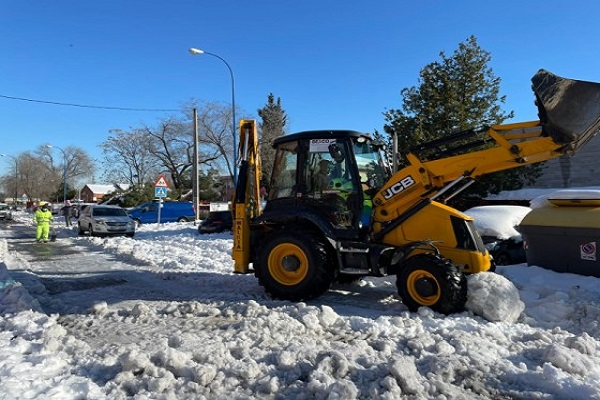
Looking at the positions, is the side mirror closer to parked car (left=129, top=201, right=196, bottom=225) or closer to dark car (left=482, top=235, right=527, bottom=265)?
dark car (left=482, top=235, right=527, bottom=265)

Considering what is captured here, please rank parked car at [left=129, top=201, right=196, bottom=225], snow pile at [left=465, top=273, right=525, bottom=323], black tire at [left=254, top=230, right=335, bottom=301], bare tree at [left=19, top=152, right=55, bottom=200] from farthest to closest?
1. bare tree at [left=19, top=152, right=55, bottom=200]
2. parked car at [left=129, top=201, right=196, bottom=225]
3. black tire at [left=254, top=230, right=335, bottom=301]
4. snow pile at [left=465, top=273, right=525, bottom=323]

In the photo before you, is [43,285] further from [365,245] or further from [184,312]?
[365,245]

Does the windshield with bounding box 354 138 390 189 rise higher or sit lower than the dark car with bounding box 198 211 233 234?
higher

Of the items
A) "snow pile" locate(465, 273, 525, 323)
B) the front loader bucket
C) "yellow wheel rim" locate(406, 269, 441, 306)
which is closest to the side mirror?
"yellow wheel rim" locate(406, 269, 441, 306)

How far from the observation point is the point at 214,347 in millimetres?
4820

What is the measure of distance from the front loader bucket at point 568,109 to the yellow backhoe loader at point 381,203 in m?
0.01

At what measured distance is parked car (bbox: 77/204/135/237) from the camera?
21.5m

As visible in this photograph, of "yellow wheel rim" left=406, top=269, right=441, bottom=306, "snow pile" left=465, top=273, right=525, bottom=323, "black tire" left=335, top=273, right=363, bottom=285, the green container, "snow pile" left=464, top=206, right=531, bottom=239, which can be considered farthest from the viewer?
"snow pile" left=464, top=206, right=531, bottom=239

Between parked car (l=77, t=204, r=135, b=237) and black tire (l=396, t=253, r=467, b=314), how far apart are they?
18.1m

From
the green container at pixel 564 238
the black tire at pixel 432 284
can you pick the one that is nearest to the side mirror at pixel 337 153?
the black tire at pixel 432 284

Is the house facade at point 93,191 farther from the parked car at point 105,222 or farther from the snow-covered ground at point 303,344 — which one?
the snow-covered ground at point 303,344

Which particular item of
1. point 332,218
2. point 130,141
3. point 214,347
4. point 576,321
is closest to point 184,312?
point 214,347

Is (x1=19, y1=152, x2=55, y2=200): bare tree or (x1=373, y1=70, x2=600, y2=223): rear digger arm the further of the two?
(x1=19, y1=152, x2=55, y2=200): bare tree

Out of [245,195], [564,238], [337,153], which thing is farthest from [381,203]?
[564,238]
